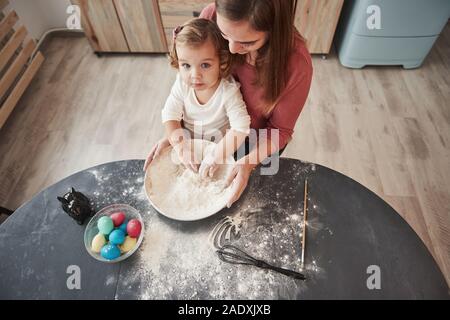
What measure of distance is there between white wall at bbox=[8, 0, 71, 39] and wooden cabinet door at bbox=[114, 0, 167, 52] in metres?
0.72

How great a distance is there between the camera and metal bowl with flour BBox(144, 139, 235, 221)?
2.78 feet

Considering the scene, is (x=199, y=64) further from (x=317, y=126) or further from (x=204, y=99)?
(x=317, y=126)

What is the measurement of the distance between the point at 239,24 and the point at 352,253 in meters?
0.67

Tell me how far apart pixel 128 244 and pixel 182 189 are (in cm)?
22

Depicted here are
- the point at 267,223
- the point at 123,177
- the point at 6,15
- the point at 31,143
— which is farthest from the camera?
the point at 6,15

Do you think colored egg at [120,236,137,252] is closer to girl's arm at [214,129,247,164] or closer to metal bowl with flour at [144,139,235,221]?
metal bowl with flour at [144,139,235,221]

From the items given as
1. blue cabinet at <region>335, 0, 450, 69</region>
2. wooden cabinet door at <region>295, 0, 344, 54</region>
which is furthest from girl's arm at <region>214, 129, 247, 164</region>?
blue cabinet at <region>335, 0, 450, 69</region>

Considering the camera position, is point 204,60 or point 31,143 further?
point 31,143

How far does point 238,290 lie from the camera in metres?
0.73

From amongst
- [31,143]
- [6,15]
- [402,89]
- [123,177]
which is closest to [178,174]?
[123,177]

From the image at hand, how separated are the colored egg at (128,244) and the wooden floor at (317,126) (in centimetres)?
116

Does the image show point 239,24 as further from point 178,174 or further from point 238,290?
point 238,290

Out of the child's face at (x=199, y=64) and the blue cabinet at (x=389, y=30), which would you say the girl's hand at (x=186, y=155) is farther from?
the blue cabinet at (x=389, y=30)

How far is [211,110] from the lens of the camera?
3.48 feet
